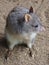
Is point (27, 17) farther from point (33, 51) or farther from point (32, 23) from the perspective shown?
point (33, 51)

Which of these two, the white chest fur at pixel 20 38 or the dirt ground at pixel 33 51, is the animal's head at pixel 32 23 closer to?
the white chest fur at pixel 20 38

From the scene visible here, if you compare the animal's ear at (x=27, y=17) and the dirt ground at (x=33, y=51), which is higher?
the animal's ear at (x=27, y=17)

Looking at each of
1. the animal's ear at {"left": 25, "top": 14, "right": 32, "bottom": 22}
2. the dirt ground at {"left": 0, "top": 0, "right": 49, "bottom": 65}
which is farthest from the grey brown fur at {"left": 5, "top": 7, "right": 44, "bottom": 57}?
the dirt ground at {"left": 0, "top": 0, "right": 49, "bottom": 65}

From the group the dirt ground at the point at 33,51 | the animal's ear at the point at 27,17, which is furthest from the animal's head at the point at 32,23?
the dirt ground at the point at 33,51

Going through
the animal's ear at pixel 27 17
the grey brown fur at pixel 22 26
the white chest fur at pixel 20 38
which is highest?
the animal's ear at pixel 27 17

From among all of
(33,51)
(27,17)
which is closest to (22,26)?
(27,17)

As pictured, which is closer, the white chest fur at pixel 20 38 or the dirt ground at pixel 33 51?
the white chest fur at pixel 20 38

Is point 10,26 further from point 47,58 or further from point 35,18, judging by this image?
point 47,58

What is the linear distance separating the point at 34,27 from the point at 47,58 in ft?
1.28

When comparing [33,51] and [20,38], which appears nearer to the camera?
[20,38]

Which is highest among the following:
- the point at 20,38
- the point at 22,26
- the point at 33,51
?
the point at 22,26

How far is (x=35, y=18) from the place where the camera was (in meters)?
2.01

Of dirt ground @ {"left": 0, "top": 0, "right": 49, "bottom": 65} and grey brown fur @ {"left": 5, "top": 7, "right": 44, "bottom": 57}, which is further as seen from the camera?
dirt ground @ {"left": 0, "top": 0, "right": 49, "bottom": 65}

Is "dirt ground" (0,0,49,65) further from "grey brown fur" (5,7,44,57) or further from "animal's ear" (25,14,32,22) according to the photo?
"animal's ear" (25,14,32,22)
